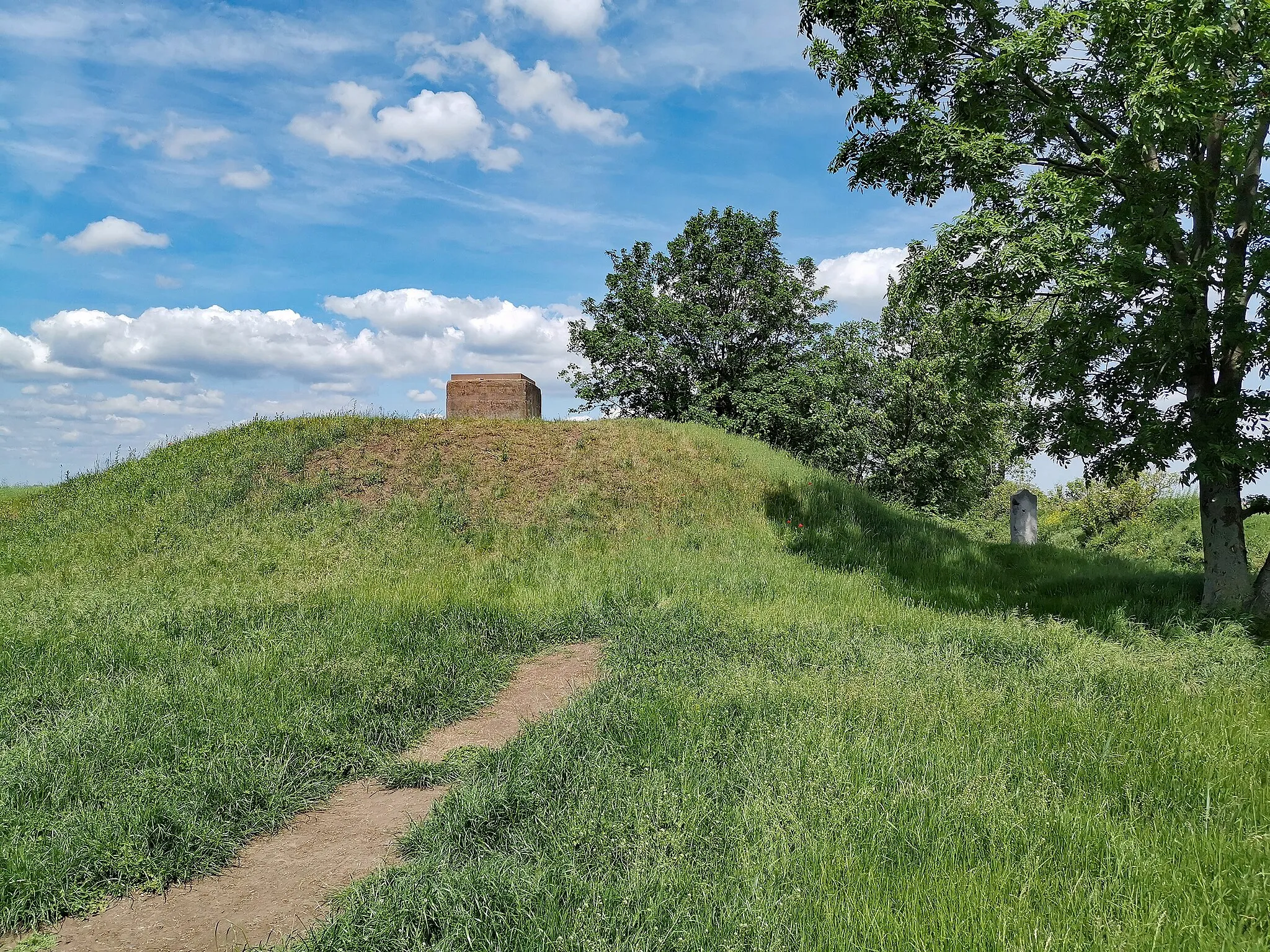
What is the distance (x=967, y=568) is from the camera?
43.9ft

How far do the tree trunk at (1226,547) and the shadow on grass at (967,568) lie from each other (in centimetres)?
44

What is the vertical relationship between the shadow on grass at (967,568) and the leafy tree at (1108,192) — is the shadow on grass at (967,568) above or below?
below

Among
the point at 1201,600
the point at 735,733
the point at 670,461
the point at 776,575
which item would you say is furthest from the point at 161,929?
the point at 670,461

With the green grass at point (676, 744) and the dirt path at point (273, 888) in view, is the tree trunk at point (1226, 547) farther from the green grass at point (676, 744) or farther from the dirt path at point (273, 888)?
the dirt path at point (273, 888)

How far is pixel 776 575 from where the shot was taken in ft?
37.8

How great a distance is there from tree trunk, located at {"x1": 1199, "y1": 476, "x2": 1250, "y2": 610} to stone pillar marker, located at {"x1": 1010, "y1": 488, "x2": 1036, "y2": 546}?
7871 millimetres

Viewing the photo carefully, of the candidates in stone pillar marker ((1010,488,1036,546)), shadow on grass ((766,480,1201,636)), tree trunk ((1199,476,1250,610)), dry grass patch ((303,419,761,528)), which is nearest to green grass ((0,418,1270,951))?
shadow on grass ((766,480,1201,636))

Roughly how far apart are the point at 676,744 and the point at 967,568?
10.3 meters

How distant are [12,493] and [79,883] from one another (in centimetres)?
2432

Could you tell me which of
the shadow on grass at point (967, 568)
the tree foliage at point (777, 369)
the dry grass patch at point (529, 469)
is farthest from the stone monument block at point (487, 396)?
the shadow on grass at point (967, 568)

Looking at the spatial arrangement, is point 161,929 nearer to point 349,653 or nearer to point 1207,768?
point 349,653

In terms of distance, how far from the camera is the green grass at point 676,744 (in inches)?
130

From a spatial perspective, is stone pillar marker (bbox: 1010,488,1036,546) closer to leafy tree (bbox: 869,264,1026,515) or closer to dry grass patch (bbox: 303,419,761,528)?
leafy tree (bbox: 869,264,1026,515)

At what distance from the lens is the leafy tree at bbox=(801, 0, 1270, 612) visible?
8422 millimetres
